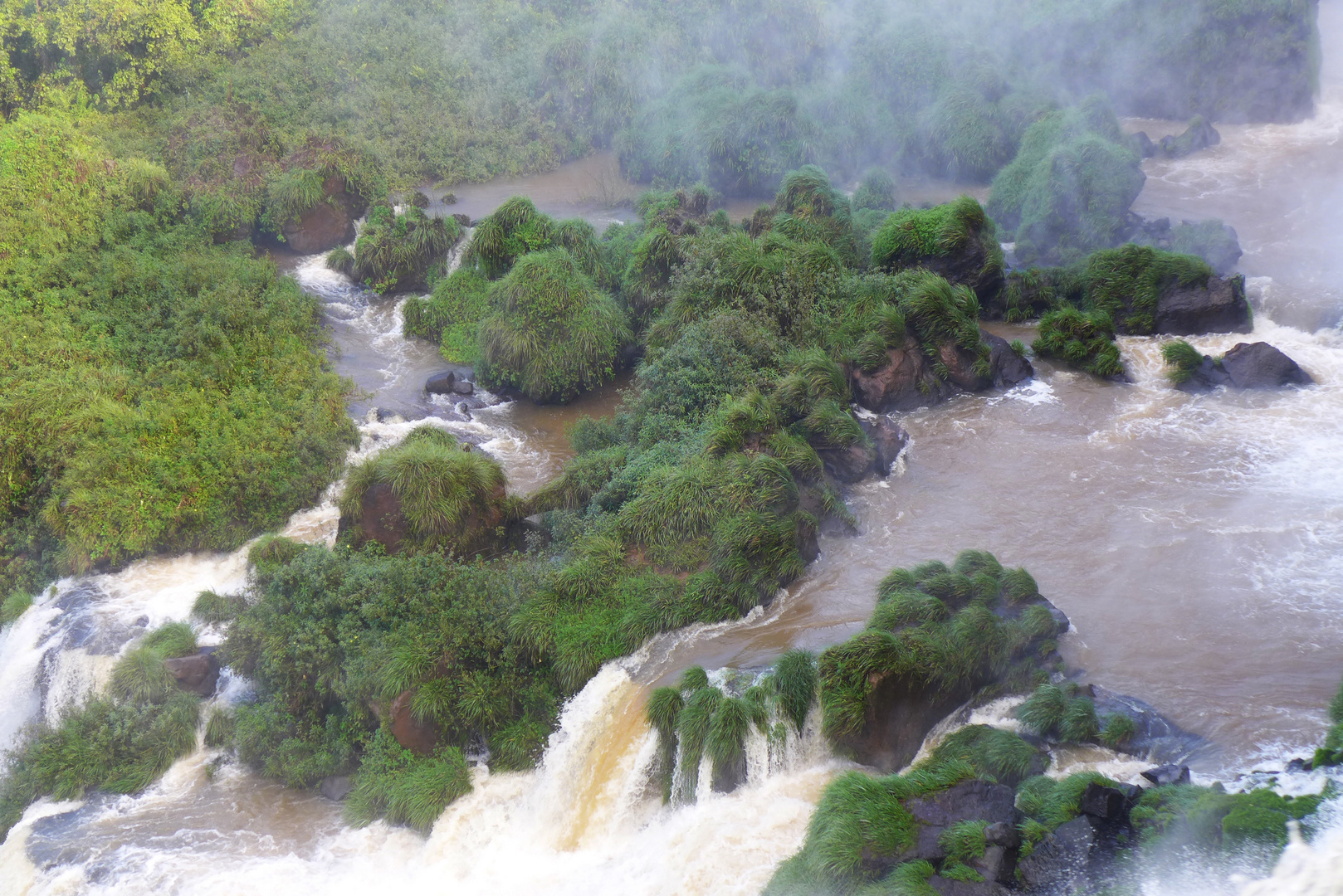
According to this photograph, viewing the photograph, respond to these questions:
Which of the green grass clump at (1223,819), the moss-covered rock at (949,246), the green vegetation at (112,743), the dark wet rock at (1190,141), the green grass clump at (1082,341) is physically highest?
the dark wet rock at (1190,141)

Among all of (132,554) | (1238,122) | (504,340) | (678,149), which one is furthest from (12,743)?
(1238,122)

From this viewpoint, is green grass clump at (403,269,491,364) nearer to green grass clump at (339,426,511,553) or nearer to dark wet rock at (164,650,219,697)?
green grass clump at (339,426,511,553)

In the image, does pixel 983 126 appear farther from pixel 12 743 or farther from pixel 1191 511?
pixel 12 743

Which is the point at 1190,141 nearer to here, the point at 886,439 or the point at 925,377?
the point at 925,377

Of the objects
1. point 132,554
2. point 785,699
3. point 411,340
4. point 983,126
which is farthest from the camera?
point 983,126

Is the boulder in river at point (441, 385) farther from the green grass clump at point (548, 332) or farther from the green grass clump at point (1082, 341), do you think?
the green grass clump at point (1082, 341)

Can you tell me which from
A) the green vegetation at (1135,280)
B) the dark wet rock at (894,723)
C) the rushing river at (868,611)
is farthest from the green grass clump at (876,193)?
the dark wet rock at (894,723)
